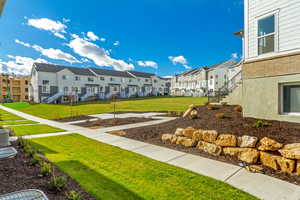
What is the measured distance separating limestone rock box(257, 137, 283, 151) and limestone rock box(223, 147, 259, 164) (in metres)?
0.20

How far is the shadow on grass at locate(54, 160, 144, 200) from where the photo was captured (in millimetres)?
2980

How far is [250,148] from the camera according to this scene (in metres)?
4.55

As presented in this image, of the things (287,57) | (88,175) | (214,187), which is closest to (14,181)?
(88,175)

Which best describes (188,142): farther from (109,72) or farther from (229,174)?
(109,72)

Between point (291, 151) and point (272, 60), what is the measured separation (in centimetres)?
411

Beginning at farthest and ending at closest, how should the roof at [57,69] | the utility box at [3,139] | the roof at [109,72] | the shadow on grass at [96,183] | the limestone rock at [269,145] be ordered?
the roof at [109,72]
the roof at [57,69]
the utility box at [3,139]
the limestone rock at [269,145]
the shadow on grass at [96,183]

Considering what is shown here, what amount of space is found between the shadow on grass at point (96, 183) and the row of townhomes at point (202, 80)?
145 ft

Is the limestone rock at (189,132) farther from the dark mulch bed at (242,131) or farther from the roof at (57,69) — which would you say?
the roof at (57,69)

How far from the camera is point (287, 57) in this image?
231 inches

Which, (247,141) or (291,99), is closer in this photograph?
(247,141)

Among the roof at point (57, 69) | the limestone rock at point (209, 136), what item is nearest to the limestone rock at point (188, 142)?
the limestone rock at point (209, 136)

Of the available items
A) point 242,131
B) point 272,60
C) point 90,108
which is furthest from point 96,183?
point 90,108

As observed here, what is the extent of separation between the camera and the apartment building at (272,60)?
576 cm

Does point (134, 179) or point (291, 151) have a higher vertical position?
point (291, 151)
